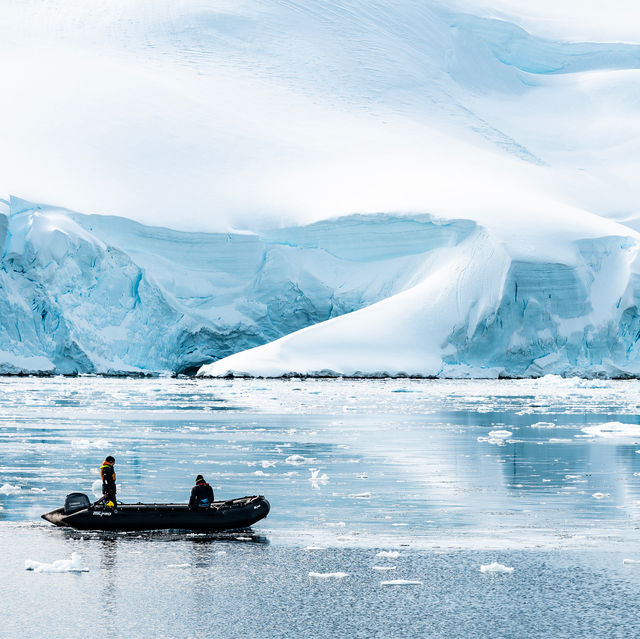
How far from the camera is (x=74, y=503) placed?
Result: 11883 millimetres

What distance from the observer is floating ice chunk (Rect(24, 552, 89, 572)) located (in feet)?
31.9

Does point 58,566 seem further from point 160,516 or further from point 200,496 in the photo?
point 200,496

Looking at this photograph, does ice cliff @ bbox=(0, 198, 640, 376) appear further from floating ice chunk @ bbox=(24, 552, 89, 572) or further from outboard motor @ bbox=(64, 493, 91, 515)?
floating ice chunk @ bbox=(24, 552, 89, 572)

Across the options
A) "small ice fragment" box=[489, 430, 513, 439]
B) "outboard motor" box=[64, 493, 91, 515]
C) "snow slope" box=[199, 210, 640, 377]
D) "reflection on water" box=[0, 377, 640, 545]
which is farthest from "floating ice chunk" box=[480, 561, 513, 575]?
"snow slope" box=[199, 210, 640, 377]

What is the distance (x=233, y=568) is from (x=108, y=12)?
250 feet

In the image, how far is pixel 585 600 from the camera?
8.75m

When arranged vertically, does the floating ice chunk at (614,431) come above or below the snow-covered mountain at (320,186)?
below

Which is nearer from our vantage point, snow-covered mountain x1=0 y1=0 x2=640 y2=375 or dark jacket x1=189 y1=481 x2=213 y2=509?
dark jacket x1=189 y1=481 x2=213 y2=509

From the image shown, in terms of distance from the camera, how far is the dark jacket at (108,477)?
11680 mm

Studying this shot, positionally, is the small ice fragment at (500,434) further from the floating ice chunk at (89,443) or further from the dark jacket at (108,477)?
the dark jacket at (108,477)

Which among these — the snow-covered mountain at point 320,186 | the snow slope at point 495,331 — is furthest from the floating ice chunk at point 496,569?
the snow-covered mountain at point 320,186

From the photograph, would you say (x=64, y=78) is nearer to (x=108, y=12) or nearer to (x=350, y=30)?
(x=108, y=12)

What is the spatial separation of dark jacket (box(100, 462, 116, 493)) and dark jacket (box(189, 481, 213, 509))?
0.83 meters

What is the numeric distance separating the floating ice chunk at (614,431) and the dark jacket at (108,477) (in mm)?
12449
